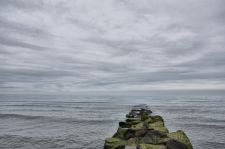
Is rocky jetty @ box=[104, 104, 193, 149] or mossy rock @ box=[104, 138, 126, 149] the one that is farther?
mossy rock @ box=[104, 138, 126, 149]

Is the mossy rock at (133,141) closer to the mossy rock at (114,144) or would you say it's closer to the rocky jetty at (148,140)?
the rocky jetty at (148,140)

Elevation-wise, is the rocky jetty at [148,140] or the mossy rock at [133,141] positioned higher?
the rocky jetty at [148,140]

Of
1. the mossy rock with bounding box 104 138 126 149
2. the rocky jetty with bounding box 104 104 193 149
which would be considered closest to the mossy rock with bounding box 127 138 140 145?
the rocky jetty with bounding box 104 104 193 149

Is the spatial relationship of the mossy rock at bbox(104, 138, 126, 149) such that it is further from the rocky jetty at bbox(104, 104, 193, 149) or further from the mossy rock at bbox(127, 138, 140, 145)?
the mossy rock at bbox(127, 138, 140, 145)

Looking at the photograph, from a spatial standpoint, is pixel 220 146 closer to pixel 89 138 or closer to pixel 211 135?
pixel 211 135

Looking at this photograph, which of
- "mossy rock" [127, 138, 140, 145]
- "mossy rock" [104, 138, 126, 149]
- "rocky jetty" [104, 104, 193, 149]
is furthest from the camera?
"mossy rock" [127, 138, 140, 145]

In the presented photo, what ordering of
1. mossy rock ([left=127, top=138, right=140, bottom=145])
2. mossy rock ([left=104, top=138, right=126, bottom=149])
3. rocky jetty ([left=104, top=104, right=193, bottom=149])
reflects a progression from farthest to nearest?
1. mossy rock ([left=127, top=138, right=140, bottom=145])
2. mossy rock ([left=104, top=138, right=126, bottom=149])
3. rocky jetty ([left=104, top=104, right=193, bottom=149])

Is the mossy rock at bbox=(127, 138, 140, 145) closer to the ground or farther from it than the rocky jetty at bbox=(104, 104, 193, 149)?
closer to the ground

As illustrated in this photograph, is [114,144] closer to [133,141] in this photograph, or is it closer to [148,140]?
Answer: [133,141]

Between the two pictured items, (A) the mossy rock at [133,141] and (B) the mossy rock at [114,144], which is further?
(A) the mossy rock at [133,141]

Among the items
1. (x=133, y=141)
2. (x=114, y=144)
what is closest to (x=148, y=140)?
(x=133, y=141)

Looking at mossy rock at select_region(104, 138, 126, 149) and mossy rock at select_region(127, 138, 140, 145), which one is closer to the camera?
mossy rock at select_region(104, 138, 126, 149)

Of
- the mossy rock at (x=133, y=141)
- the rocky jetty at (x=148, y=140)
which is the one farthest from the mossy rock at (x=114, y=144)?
the mossy rock at (x=133, y=141)

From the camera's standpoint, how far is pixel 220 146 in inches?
898
